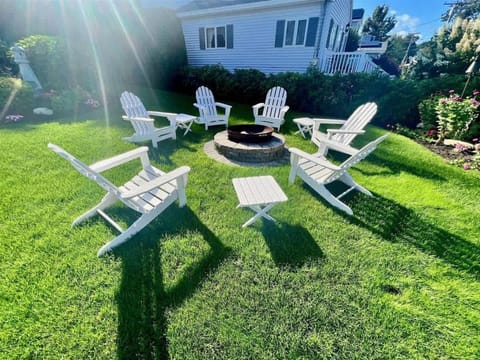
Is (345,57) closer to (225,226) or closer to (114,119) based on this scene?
(114,119)

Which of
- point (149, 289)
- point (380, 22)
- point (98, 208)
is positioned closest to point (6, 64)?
point (98, 208)

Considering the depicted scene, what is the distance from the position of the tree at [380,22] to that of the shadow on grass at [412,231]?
1770 inches

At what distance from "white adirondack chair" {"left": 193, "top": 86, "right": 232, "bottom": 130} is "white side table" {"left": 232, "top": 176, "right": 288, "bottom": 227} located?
3459 mm

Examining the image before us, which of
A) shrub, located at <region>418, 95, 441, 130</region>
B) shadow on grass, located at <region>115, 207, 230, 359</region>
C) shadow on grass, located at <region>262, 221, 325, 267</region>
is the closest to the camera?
shadow on grass, located at <region>115, 207, 230, 359</region>

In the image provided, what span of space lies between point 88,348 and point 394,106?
8402 mm

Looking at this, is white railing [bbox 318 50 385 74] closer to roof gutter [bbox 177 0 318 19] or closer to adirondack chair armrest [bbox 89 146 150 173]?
roof gutter [bbox 177 0 318 19]

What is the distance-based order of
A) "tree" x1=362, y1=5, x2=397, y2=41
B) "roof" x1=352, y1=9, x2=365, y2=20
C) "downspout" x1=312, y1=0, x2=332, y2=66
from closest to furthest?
1. "downspout" x1=312, y1=0, x2=332, y2=66
2. "roof" x1=352, y1=9, x2=365, y2=20
3. "tree" x1=362, y1=5, x2=397, y2=41

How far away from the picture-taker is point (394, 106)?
21.4ft

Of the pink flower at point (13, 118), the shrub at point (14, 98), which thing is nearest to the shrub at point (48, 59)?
the shrub at point (14, 98)

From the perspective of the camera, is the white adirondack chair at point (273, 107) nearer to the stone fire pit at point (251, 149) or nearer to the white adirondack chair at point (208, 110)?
the white adirondack chair at point (208, 110)

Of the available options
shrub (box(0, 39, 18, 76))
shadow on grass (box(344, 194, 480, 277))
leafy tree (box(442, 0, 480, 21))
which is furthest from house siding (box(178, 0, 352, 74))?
leafy tree (box(442, 0, 480, 21))

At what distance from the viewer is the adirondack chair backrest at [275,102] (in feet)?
19.2

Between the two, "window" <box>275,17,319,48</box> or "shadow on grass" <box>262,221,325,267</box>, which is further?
"window" <box>275,17,319,48</box>

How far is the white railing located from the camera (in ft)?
29.1
